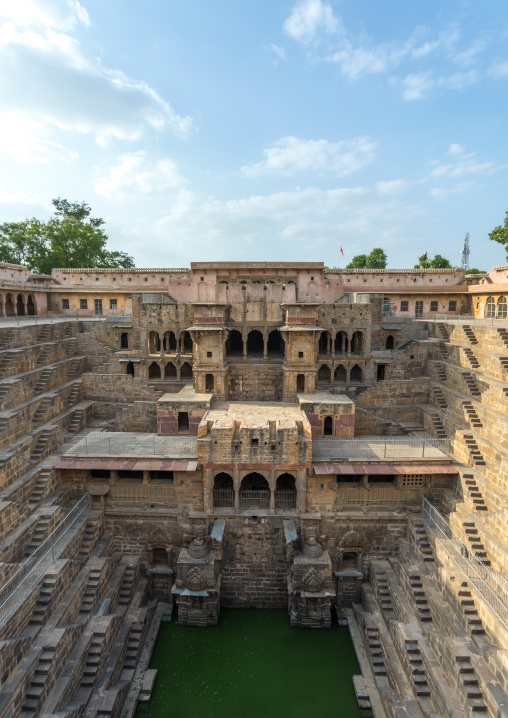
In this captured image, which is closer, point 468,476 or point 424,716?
point 424,716

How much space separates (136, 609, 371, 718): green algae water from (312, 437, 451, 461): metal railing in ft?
22.8

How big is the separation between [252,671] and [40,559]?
847 cm

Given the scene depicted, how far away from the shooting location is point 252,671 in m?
14.2

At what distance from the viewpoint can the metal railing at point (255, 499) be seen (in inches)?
706

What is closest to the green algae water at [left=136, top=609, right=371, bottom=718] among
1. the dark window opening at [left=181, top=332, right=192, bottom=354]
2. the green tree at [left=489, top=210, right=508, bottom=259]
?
the dark window opening at [left=181, top=332, right=192, bottom=354]

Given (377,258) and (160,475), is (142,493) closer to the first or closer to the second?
(160,475)

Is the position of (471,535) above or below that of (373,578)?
above

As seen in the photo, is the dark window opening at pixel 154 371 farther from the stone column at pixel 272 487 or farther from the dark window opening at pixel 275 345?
the stone column at pixel 272 487

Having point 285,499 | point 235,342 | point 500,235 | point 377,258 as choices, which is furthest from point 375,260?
point 285,499

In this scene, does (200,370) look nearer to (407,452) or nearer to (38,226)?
(407,452)

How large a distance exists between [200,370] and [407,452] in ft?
37.7

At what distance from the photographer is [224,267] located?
3173cm

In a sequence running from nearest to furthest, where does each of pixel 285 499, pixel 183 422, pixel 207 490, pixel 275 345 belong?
pixel 207 490 → pixel 285 499 → pixel 183 422 → pixel 275 345

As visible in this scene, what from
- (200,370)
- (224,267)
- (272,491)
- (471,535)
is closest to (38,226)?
(224,267)
